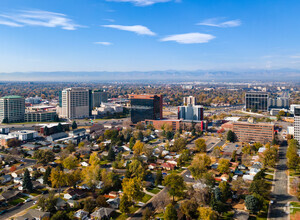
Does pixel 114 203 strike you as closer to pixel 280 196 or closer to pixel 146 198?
pixel 146 198

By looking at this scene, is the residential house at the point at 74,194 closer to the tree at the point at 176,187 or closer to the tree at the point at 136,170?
the tree at the point at 136,170

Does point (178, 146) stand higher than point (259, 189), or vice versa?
point (178, 146)

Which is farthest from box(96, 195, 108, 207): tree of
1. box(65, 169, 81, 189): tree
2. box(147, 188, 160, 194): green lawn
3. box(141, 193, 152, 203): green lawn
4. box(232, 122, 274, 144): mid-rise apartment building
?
box(232, 122, 274, 144): mid-rise apartment building

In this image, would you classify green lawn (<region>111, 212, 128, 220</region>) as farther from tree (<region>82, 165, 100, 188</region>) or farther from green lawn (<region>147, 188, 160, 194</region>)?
tree (<region>82, 165, 100, 188</region>)

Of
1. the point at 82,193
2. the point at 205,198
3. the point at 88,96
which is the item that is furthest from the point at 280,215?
the point at 88,96

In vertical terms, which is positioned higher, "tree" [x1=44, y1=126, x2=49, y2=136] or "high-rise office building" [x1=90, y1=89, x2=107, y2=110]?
"high-rise office building" [x1=90, y1=89, x2=107, y2=110]

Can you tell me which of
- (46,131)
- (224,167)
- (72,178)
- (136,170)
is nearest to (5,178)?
(72,178)
